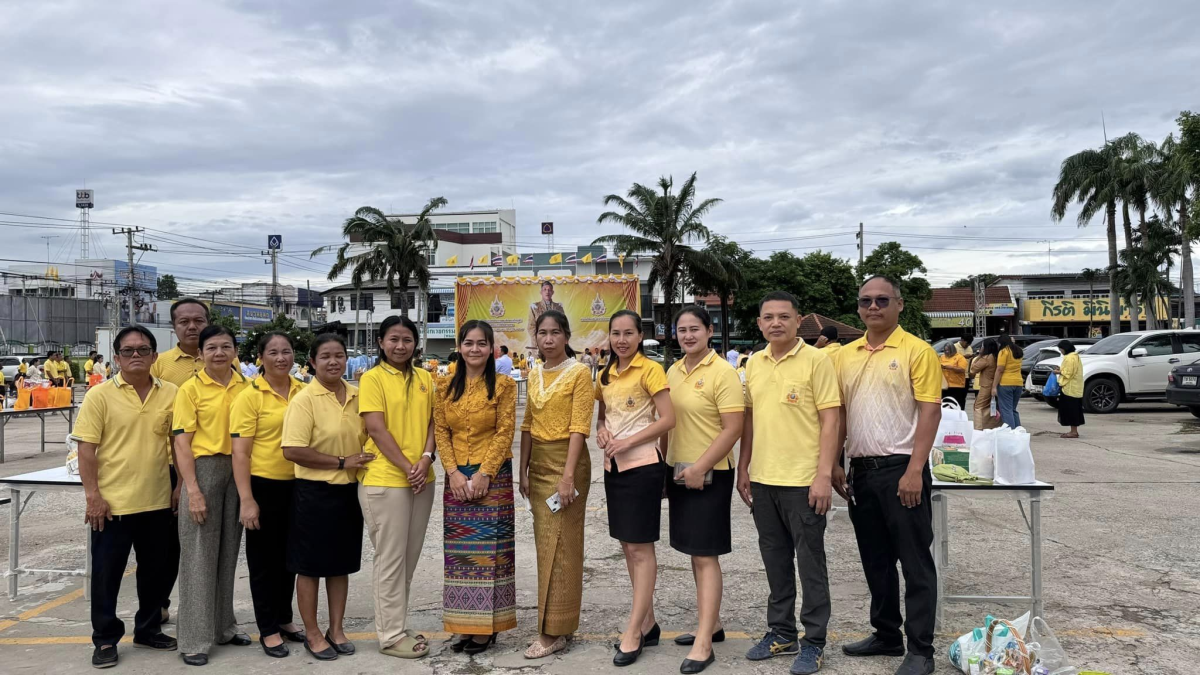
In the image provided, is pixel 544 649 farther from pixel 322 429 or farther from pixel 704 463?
pixel 322 429

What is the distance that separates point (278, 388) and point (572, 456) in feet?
4.92

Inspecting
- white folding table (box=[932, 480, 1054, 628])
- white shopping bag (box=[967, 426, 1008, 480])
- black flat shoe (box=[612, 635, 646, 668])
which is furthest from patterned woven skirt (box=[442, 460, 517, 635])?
white shopping bag (box=[967, 426, 1008, 480])

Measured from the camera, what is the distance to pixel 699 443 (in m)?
3.73

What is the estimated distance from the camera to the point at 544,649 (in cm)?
386

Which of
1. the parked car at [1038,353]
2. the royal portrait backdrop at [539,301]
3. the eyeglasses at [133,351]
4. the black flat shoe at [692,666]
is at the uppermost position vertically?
the royal portrait backdrop at [539,301]

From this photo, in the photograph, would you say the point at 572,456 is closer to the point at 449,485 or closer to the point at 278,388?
the point at 449,485

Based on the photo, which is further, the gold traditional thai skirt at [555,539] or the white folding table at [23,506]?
the white folding table at [23,506]

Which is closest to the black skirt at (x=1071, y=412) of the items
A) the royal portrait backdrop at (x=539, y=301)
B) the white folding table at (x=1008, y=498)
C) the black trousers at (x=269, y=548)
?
the white folding table at (x=1008, y=498)

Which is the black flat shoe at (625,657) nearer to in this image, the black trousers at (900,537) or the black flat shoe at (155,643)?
the black trousers at (900,537)

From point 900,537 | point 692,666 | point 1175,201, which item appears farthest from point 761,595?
point 1175,201

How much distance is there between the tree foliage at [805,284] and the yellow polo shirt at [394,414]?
3984cm

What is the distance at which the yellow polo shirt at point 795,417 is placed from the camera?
3.60 metres

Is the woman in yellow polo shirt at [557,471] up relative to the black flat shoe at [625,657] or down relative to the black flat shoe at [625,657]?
up

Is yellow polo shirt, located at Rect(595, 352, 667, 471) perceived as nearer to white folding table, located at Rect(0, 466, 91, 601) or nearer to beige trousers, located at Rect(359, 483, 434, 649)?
beige trousers, located at Rect(359, 483, 434, 649)
